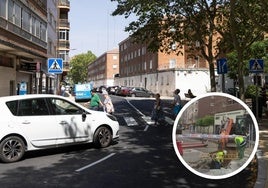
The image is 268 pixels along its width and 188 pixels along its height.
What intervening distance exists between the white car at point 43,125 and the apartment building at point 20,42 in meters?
12.7

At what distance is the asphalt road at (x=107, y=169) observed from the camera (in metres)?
7.41

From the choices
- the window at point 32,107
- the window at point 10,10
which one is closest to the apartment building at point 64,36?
the window at point 10,10

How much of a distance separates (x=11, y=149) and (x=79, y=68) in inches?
5866

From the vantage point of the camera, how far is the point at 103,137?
39.2 ft

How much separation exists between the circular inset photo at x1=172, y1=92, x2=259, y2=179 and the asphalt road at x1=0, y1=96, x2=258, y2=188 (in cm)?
401

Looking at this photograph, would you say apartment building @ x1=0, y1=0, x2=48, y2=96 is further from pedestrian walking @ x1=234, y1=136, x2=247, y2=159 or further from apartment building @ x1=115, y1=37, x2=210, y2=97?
pedestrian walking @ x1=234, y1=136, x2=247, y2=159

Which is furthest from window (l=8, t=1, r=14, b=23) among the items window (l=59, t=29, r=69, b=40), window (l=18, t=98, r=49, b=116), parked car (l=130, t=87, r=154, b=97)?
window (l=59, t=29, r=69, b=40)

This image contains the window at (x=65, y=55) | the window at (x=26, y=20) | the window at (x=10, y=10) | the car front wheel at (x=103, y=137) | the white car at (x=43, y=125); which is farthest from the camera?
the window at (x=65, y=55)

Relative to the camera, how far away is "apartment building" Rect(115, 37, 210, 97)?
60906 millimetres

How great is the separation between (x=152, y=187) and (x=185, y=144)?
386 cm

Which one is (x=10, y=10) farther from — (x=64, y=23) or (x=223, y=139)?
(x=64, y=23)

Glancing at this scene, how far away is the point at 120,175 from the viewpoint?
317 inches

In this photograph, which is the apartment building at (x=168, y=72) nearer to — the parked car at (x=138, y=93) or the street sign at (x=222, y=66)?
the parked car at (x=138, y=93)

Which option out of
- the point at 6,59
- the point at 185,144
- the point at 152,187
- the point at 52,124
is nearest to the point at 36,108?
the point at 52,124
